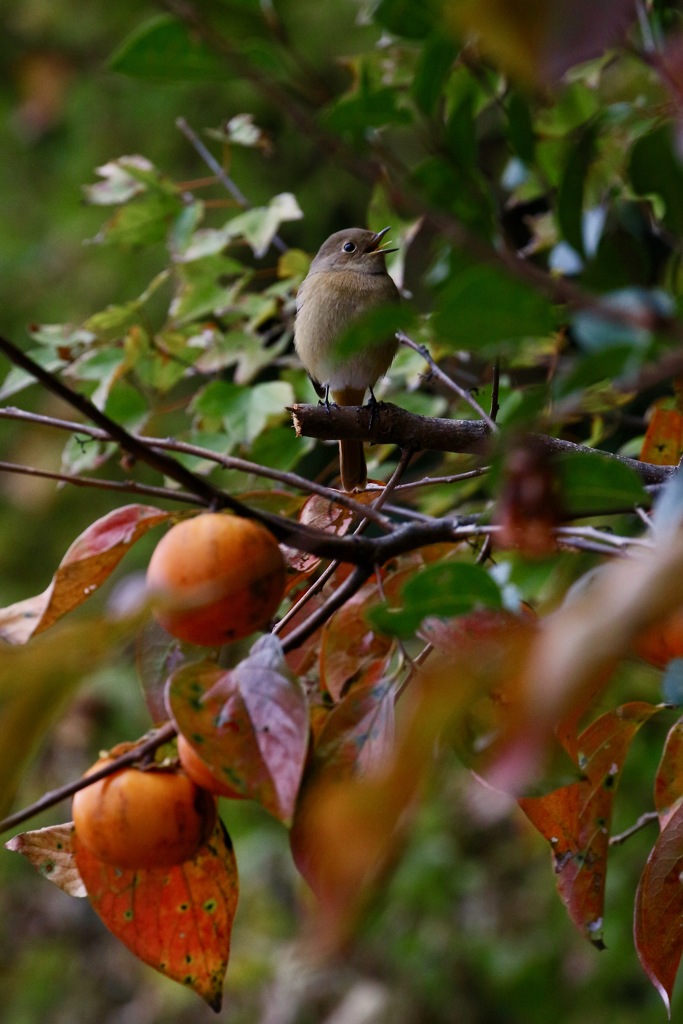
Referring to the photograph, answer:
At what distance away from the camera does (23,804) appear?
14.0ft

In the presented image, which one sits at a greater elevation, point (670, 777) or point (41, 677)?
point (41, 677)

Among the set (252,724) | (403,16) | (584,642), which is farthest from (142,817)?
(403,16)

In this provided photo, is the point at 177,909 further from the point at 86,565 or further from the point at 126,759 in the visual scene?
the point at 86,565

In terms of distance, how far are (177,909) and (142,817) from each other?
0.14 m

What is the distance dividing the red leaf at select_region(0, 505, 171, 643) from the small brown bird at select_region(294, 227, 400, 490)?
1349 millimetres

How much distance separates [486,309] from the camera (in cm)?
53

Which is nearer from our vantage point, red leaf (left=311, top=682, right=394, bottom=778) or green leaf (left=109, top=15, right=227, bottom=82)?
red leaf (left=311, top=682, right=394, bottom=778)

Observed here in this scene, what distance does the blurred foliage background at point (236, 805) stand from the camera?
3.42 metres

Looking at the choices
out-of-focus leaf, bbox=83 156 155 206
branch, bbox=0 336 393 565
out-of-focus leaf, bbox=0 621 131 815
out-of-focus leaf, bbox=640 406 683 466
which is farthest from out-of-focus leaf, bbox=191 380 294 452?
out-of-focus leaf, bbox=0 621 131 815

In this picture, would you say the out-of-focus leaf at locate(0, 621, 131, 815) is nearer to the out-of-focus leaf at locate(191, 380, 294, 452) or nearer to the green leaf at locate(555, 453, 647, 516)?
the green leaf at locate(555, 453, 647, 516)

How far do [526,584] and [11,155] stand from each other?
4361 millimetres

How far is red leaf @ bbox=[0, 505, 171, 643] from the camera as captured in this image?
897 millimetres

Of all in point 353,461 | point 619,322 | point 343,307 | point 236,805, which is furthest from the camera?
point 236,805

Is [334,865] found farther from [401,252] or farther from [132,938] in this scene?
[401,252]
